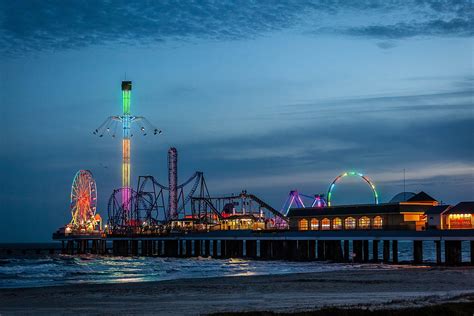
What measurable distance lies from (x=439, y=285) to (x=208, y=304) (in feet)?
49.8

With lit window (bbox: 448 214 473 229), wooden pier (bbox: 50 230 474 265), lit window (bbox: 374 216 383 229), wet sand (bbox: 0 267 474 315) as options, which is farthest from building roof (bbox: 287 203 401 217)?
wet sand (bbox: 0 267 474 315)

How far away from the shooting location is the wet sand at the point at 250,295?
3138cm

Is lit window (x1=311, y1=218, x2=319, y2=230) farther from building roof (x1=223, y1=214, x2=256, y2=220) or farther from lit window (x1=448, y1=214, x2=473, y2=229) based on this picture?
building roof (x1=223, y1=214, x2=256, y2=220)

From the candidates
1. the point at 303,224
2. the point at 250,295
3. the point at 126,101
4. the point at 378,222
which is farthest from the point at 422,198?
the point at 126,101

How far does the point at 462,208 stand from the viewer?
73.4 m

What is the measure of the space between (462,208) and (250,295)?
1594 inches

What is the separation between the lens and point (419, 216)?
260 feet

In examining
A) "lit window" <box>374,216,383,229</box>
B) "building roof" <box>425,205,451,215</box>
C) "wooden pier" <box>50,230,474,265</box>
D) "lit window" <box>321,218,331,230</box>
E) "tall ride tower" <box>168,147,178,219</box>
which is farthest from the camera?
"tall ride tower" <box>168,147,178,219</box>

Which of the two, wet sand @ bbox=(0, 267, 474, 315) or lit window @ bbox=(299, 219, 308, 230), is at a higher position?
lit window @ bbox=(299, 219, 308, 230)

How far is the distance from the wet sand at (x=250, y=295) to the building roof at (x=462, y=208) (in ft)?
69.5

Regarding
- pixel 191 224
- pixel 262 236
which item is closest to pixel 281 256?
pixel 262 236

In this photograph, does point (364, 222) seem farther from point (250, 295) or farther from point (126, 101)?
point (126, 101)

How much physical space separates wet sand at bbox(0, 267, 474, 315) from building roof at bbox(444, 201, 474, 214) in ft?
69.5

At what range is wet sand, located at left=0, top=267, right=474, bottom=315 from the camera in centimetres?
3138
